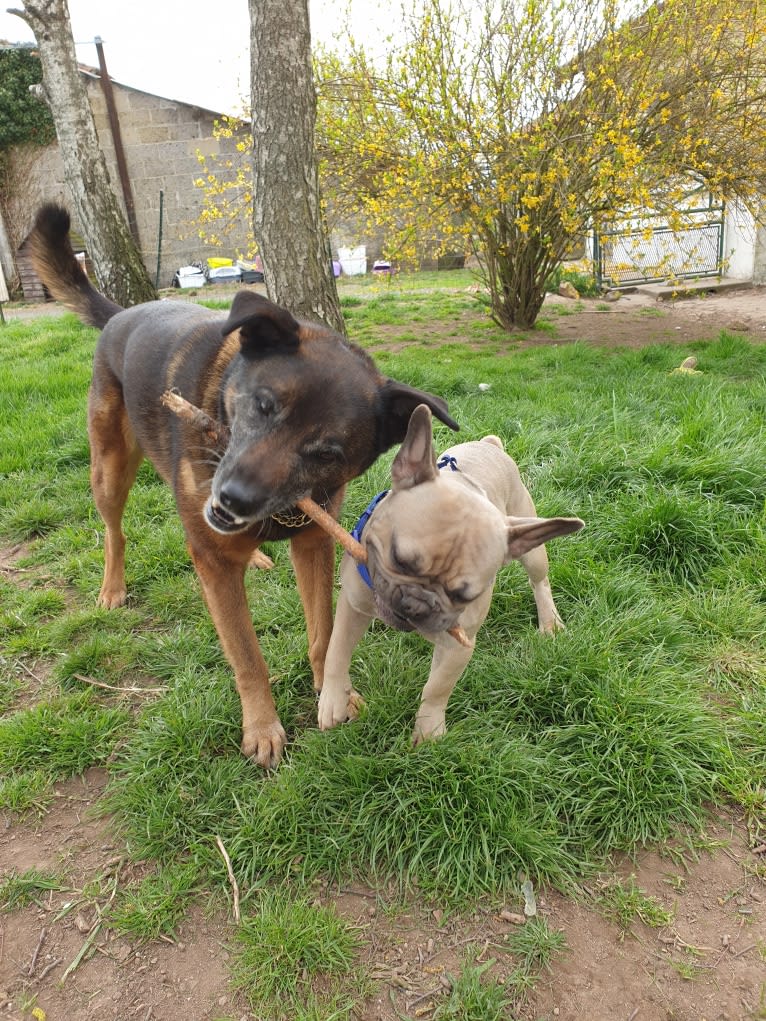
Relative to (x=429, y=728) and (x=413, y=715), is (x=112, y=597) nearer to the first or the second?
(x=413, y=715)

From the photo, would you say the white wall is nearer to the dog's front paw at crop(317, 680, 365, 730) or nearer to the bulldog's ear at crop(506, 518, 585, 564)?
the bulldog's ear at crop(506, 518, 585, 564)

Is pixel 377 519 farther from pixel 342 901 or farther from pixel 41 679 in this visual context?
pixel 41 679

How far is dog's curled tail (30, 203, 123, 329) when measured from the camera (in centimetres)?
385

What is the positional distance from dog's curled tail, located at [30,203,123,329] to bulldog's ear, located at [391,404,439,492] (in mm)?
2663

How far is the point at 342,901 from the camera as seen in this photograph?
2.02m

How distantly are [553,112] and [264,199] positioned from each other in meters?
3.98

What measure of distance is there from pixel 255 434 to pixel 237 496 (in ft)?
0.83

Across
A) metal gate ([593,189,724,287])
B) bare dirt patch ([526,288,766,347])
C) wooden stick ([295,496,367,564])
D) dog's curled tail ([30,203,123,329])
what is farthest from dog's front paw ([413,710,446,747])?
metal gate ([593,189,724,287])

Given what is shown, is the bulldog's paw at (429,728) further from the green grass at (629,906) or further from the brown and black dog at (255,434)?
the green grass at (629,906)

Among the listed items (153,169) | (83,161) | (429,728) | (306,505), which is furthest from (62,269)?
(153,169)

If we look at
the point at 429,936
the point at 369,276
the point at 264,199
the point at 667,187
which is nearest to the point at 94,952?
the point at 429,936

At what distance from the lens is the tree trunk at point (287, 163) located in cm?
463

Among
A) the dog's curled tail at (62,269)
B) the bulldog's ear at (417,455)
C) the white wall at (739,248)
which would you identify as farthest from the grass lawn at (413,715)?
the white wall at (739,248)

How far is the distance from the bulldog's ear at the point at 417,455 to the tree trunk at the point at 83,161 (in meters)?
7.17
